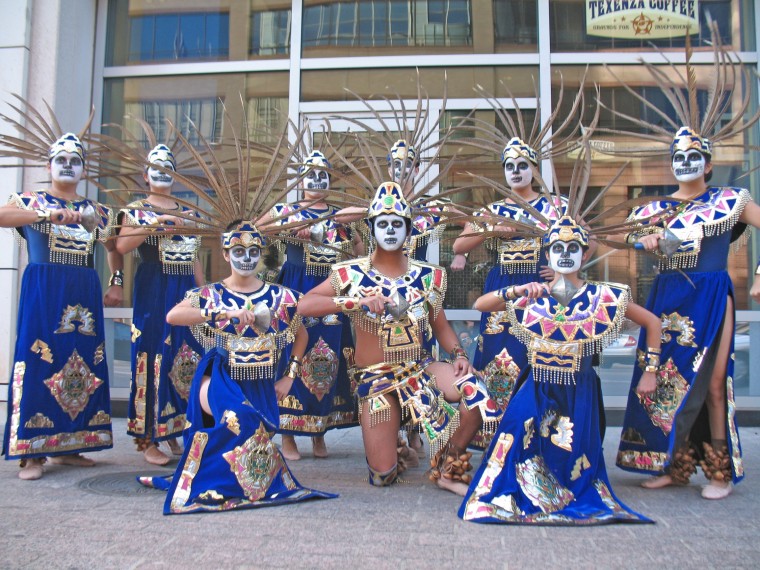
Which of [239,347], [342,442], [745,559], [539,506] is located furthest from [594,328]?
[342,442]

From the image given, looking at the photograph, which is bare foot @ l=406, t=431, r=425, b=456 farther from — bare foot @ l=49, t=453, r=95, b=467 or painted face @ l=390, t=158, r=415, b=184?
bare foot @ l=49, t=453, r=95, b=467

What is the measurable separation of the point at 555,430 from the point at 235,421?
1.67m

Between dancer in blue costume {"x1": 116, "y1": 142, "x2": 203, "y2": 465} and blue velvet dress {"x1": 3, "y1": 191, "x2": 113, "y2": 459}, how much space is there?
22 cm

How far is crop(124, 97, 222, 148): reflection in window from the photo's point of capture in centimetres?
766

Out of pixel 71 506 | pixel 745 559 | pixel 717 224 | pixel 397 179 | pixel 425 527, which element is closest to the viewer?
Answer: pixel 745 559

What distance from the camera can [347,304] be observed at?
13.8 feet

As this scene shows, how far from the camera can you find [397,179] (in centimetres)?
481

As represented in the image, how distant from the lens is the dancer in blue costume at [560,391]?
370 centimetres

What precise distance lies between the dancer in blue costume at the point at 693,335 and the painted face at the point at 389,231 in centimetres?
141

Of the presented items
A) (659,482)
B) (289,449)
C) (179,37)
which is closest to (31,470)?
(289,449)

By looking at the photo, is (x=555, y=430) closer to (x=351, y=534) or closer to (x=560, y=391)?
(x=560, y=391)

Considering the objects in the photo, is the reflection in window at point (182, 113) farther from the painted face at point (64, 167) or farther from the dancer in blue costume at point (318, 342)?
the painted face at point (64, 167)

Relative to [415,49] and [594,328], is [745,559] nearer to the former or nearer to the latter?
[594,328]

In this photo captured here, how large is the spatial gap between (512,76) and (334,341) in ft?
12.0
